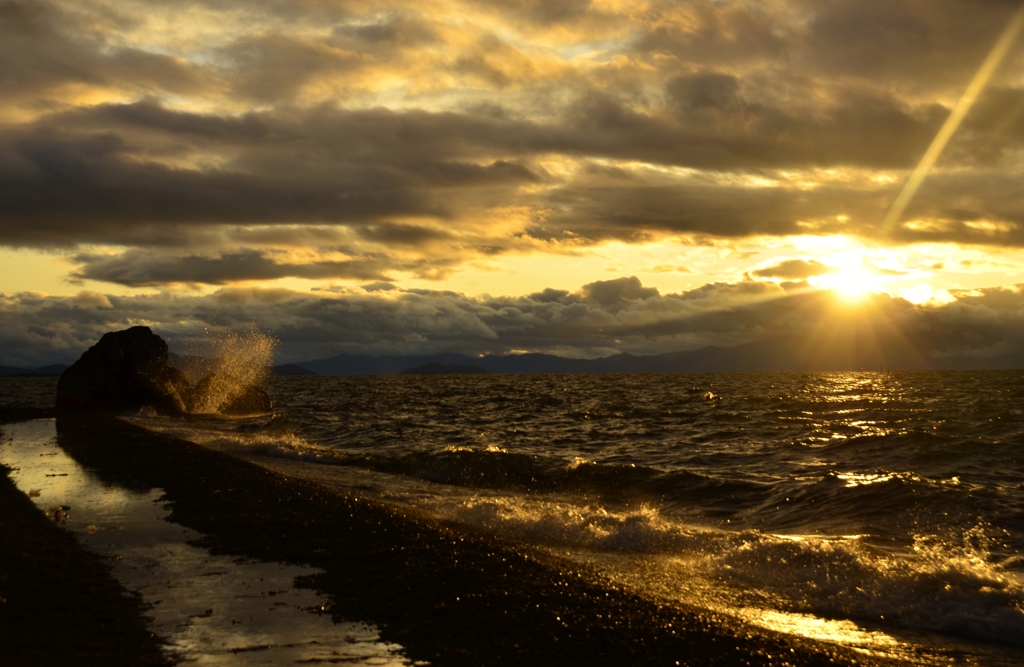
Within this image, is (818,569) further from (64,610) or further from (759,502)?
(64,610)

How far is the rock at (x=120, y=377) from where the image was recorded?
4900cm

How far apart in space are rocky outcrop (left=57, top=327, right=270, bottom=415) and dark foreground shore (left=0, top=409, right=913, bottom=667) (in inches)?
1409

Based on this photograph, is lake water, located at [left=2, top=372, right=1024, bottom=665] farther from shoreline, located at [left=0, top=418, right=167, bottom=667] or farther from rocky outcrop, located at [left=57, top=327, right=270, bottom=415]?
rocky outcrop, located at [left=57, top=327, right=270, bottom=415]

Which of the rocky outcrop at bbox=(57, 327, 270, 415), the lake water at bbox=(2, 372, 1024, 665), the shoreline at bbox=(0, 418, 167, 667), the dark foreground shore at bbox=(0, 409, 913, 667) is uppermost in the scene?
the rocky outcrop at bbox=(57, 327, 270, 415)

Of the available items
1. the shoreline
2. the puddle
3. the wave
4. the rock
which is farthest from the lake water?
the rock

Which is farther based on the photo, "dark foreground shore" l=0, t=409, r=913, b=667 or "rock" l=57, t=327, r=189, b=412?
"rock" l=57, t=327, r=189, b=412

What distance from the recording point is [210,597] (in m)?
9.89

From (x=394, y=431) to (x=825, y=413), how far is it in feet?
78.6

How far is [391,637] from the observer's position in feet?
28.5

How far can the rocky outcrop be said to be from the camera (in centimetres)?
4903

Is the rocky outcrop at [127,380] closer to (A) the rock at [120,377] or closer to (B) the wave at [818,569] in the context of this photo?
(A) the rock at [120,377]

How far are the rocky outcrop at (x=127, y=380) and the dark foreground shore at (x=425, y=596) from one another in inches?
1409

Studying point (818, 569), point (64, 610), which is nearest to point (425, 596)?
point (64, 610)

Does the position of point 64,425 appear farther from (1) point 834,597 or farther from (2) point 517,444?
(1) point 834,597
